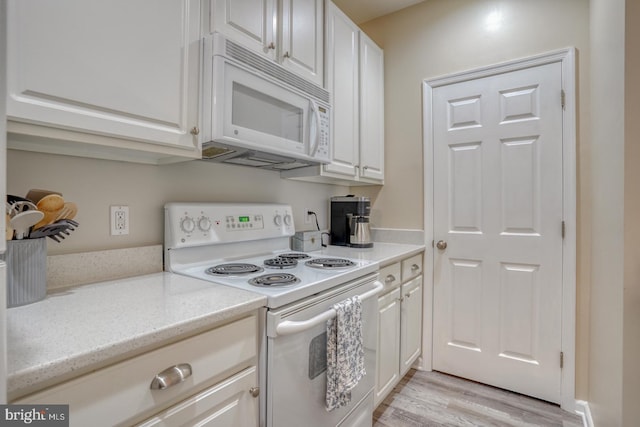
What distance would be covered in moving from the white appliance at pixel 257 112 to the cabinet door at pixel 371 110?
0.62 meters

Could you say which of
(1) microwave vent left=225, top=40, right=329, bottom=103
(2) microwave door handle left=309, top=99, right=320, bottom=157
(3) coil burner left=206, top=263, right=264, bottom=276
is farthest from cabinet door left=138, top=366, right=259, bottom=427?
(1) microwave vent left=225, top=40, right=329, bottom=103

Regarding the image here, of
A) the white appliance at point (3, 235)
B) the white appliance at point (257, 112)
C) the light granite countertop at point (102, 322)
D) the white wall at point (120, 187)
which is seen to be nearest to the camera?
the white appliance at point (3, 235)

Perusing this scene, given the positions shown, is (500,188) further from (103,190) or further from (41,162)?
(41,162)

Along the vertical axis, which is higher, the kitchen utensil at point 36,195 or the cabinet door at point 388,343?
the kitchen utensil at point 36,195

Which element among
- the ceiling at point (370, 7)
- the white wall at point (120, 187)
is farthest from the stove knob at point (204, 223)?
the ceiling at point (370, 7)

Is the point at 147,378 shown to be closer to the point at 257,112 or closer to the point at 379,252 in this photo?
the point at 257,112

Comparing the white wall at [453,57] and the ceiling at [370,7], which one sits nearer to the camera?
the white wall at [453,57]

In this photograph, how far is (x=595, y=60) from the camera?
5.41 feet

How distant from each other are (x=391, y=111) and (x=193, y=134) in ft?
5.82

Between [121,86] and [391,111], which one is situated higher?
[391,111]

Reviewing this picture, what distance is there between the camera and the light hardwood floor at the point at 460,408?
1774mm

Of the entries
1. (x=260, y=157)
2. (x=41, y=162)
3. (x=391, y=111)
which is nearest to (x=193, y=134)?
(x=260, y=157)

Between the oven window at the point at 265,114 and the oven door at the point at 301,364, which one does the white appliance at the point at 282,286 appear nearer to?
the oven door at the point at 301,364

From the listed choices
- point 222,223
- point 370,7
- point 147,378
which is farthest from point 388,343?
point 370,7
